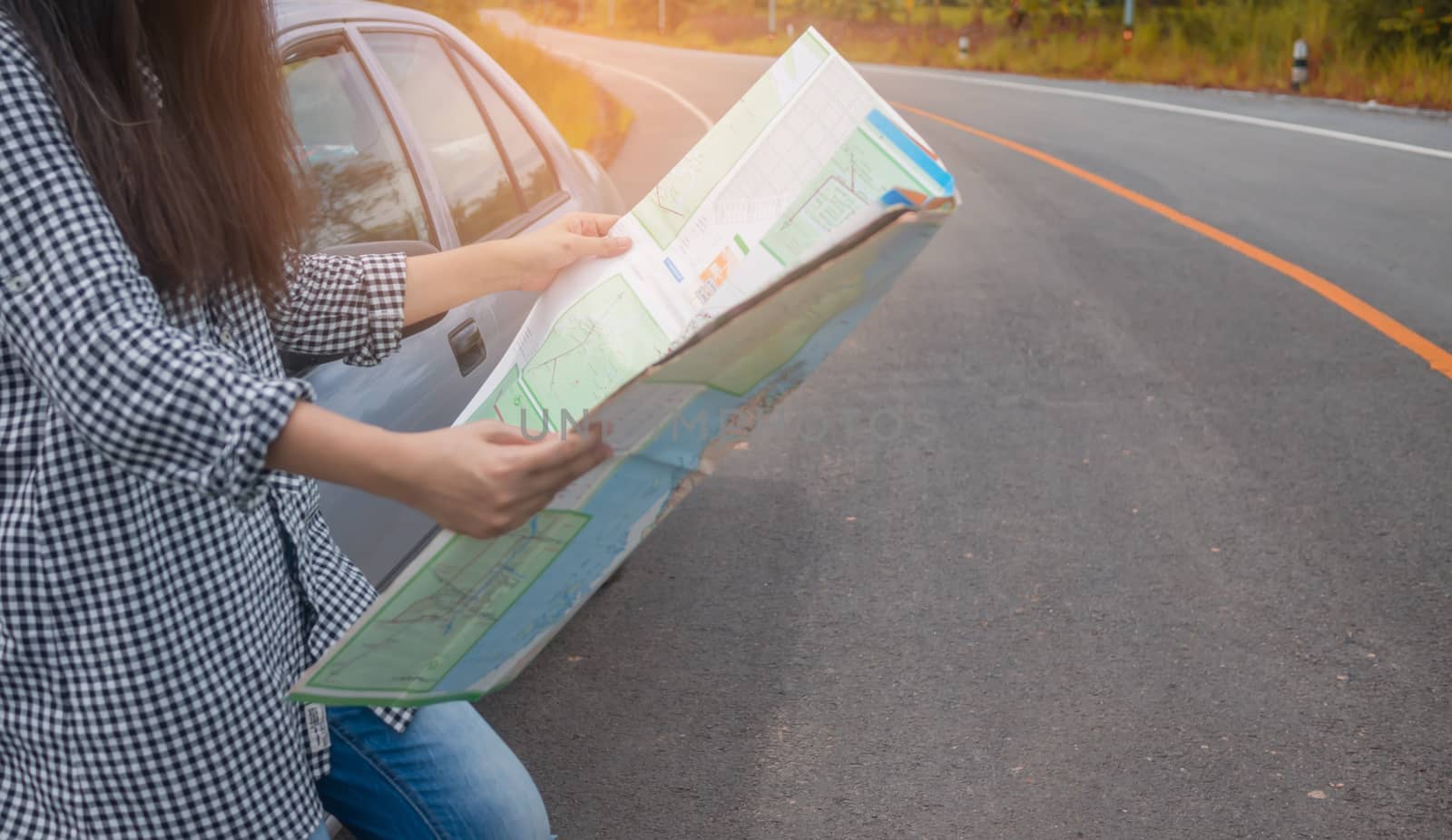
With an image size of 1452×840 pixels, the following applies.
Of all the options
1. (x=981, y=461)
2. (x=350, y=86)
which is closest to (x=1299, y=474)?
(x=981, y=461)

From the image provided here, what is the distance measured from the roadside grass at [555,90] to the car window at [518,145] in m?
7.17

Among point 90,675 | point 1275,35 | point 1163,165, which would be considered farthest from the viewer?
point 1275,35

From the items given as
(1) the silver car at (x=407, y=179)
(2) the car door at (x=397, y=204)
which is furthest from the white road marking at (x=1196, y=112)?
(2) the car door at (x=397, y=204)

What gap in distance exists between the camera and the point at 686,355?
1043 mm

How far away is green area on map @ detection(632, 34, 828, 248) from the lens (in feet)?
4.51

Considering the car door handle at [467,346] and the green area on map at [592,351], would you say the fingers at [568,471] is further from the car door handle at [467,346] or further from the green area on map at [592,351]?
the car door handle at [467,346]

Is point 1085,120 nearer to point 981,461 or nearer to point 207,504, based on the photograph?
point 981,461

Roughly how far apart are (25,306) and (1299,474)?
4.23 m

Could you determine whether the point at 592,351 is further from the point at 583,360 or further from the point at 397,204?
the point at 397,204

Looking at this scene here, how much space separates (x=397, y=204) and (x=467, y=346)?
0.37 metres

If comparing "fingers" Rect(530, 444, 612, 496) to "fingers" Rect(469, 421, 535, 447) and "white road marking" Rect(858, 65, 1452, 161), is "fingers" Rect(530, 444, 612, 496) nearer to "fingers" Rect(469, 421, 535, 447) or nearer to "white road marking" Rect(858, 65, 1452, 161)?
"fingers" Rect(469, 421, 535, 447)

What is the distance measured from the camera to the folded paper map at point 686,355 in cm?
108

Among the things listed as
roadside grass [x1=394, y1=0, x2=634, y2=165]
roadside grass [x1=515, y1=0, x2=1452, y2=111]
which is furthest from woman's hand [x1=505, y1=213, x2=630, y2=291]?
roadside grass [x1=394, y1=0, x2=634, y2=165]

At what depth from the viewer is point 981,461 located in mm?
4645
